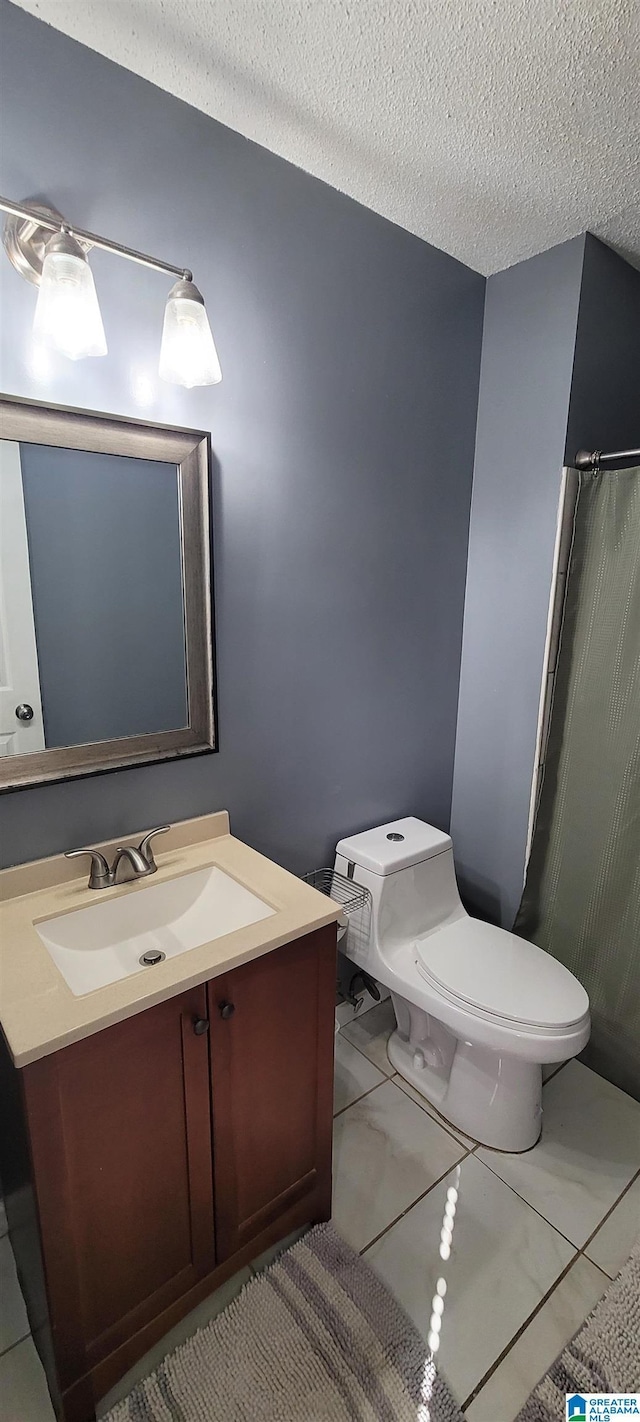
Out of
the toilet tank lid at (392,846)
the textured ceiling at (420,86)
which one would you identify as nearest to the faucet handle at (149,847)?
the toilet tank lid at (392,846)

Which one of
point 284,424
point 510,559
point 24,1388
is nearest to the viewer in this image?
point 24,1388

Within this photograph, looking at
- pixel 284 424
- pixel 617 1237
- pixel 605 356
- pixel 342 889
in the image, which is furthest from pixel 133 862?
pixel 605 356

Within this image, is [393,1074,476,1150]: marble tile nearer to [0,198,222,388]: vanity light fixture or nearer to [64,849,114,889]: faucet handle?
[64,849,114,889]: faucet handle

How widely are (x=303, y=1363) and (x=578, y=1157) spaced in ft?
2.72

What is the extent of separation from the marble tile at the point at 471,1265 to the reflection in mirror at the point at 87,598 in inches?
Answer: 50.3

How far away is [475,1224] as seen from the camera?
1396 mm

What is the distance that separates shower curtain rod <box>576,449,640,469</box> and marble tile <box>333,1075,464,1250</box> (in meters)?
1.87

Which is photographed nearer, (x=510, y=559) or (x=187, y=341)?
(x=187, y=341)

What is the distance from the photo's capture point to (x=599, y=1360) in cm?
115

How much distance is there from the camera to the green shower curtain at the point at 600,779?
65.7 inches

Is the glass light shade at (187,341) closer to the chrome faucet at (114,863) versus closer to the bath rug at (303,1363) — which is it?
the chrome faucet at (114,863)

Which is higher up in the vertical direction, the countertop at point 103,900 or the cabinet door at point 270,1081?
the countertop at point 103,900

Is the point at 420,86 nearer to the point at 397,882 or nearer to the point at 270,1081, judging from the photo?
the point at 397,882

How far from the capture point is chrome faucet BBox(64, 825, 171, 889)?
1257mm
